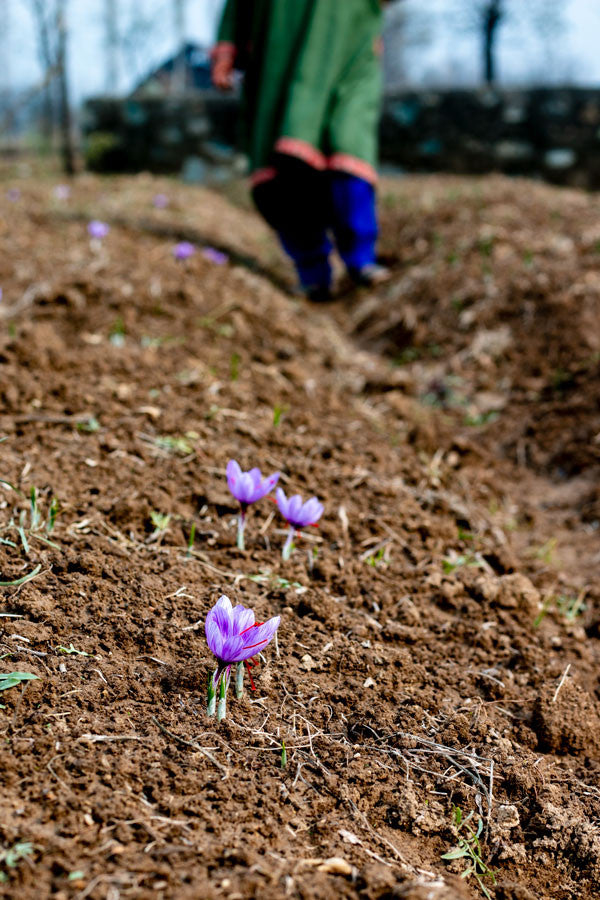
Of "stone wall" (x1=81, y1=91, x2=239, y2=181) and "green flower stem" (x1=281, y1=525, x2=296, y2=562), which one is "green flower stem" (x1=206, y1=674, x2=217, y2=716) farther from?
"stone wall" (x1=81, y1=91, x2=239, y2=181)

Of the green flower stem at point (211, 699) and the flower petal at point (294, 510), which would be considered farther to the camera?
the flower petal at point (294, 510)

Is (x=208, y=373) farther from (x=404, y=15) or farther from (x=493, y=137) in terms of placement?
(x=404, y=15)

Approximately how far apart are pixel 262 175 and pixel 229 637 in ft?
10.6

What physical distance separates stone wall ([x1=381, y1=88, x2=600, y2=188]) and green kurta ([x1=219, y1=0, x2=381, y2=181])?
3.92 m

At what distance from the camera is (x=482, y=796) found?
1191 mm

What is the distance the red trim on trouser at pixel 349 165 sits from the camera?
3760mm

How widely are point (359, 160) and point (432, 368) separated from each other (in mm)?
1262

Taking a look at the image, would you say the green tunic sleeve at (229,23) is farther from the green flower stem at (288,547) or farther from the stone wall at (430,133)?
the stone wall at (430,133)

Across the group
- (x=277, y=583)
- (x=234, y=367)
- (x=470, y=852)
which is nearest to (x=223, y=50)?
(x=234, y=367)

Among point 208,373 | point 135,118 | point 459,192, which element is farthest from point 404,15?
point 208,373

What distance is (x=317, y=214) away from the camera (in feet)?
13.0

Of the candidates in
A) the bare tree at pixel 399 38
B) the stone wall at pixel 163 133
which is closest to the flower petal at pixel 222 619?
the stone wall at pixel 163 133

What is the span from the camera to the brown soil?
1.01 metres

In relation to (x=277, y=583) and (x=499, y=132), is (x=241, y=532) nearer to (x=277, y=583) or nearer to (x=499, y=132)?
(x=277, y=583)
